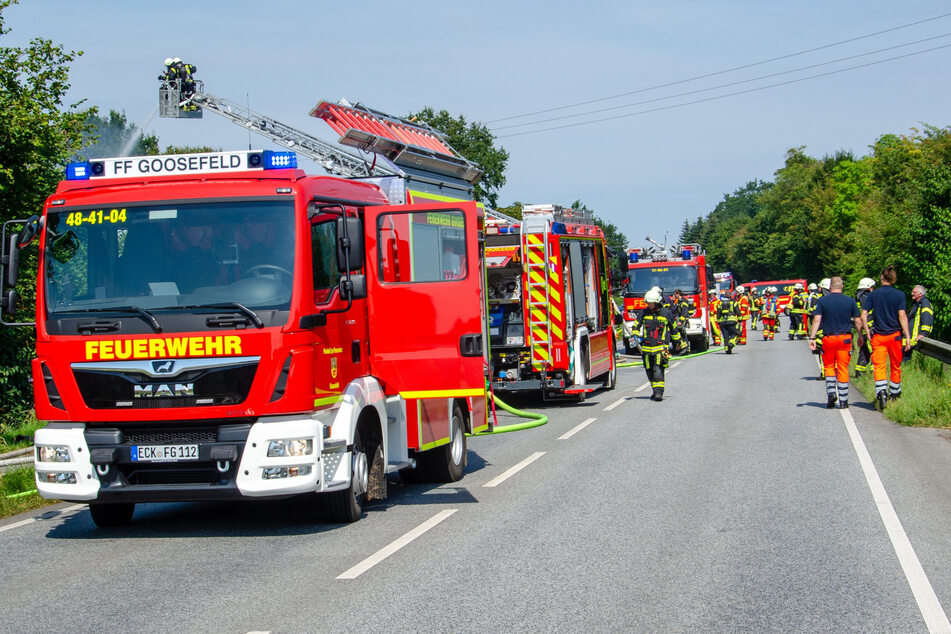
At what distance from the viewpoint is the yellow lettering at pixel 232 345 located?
7.25 m

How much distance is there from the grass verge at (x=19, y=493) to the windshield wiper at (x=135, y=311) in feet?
9.34

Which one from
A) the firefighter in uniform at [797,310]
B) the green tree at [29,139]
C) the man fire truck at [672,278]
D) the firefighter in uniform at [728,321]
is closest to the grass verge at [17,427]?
the green tree at [29,139]

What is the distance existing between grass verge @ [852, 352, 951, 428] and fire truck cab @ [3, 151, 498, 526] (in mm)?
8427

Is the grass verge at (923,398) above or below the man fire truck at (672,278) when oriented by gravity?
below

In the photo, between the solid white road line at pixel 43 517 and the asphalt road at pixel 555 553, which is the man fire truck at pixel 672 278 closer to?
the asphalt road at pixel 555 553

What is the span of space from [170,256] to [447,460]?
364 centimetres

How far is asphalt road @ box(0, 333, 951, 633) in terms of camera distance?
18.0 feet

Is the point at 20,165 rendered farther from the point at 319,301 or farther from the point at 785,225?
the point at 785,225

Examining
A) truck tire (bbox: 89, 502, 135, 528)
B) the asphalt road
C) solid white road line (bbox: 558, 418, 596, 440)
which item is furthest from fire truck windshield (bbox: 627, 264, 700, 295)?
truck tire (bbox: 89, 502, 135, 528)

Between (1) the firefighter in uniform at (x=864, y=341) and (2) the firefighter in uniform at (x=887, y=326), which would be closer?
(2) the firefighter in uniform at (x=887, y=326)

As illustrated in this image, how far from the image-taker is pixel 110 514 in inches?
330

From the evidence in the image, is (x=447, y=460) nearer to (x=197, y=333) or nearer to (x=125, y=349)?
(x=197, y=333)

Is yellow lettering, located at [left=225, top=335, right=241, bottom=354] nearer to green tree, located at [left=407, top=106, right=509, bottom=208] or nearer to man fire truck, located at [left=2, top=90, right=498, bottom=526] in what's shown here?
man fire truck, located at [left=2, top=90, right=498, bottom=526]

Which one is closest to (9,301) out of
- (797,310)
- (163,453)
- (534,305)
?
(163,453)
